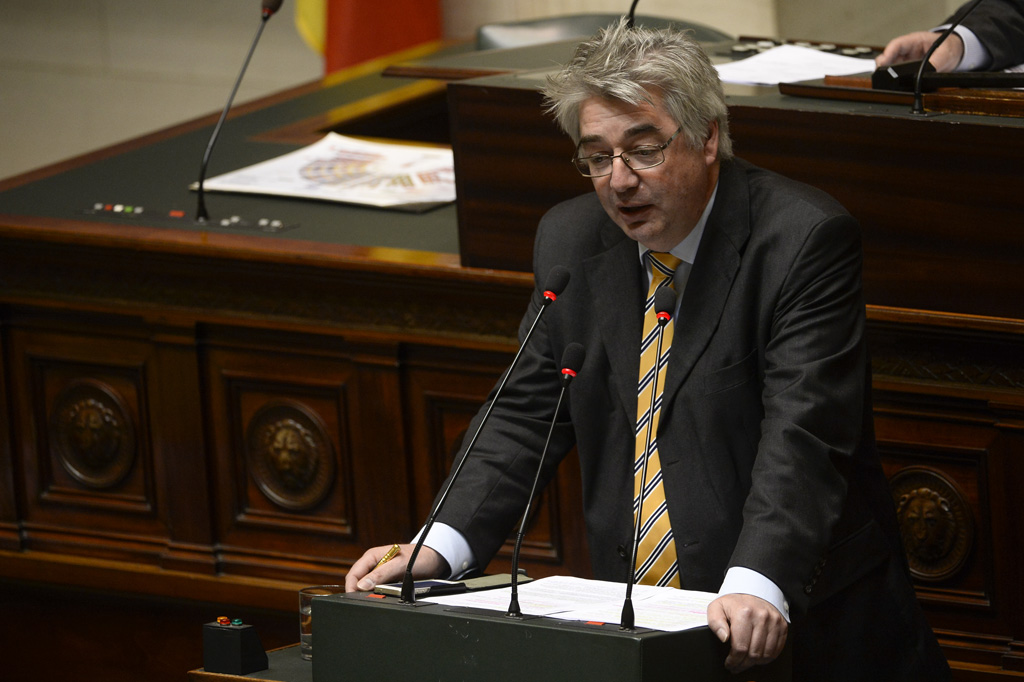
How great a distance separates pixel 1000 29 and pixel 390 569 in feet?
5.51

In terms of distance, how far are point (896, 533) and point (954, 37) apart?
1111mm

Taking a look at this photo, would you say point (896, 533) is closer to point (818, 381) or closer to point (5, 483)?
point (818, 381)

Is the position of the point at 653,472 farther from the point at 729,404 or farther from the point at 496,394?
the point at 496,394

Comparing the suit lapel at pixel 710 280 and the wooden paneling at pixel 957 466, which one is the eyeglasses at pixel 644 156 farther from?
the wooden paneling at pixel 957 466

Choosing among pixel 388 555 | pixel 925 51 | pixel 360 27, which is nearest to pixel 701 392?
pixel 388 555

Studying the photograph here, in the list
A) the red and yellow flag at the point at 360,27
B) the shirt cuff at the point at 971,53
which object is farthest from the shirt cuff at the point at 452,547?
the red and yellow flag at the point at 360,27

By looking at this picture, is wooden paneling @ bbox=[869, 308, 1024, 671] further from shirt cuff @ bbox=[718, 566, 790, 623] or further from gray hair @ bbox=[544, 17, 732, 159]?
shirt cuff @ bbox=[718, 566, 790, 623]

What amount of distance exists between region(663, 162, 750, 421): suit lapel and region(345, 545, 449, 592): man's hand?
0.42 meters

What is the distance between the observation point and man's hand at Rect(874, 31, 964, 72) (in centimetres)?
292

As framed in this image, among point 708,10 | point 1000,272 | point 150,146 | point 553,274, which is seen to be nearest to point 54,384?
point 150,146

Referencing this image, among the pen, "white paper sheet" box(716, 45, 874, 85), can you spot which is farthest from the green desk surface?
the pen

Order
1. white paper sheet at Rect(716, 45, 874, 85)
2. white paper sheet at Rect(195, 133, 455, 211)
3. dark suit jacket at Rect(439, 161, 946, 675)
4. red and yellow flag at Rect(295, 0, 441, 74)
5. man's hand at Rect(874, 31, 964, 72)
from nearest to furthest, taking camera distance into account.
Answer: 1. dark suit jacket at Rect(439, 161, 946, 675)
2. man's hand at Rect(874, 31, 964, 72)
3. white paper sheet at Rect(716, 45, 874, 85)
4. white paper sheet at Rect(195, 133, 455, 211)
5. red and yellow flag at Rect(295, 0, 441, 74)

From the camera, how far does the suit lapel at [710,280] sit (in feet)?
7.38

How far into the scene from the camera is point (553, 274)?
2107mm
